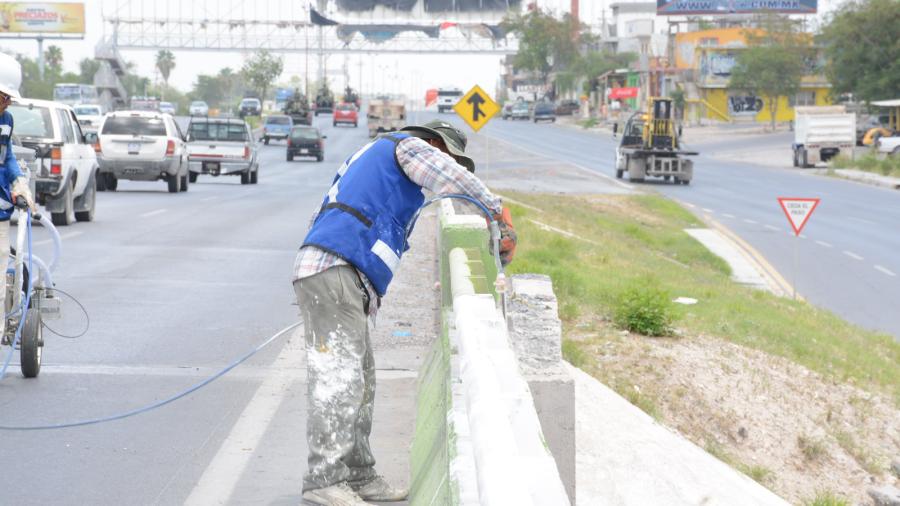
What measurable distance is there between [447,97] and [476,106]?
95.3 metres

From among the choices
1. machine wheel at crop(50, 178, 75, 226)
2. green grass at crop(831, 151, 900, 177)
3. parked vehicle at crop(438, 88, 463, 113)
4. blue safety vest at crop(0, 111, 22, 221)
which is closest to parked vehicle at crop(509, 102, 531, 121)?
parked vehicle at crop(438, 88, 463, 113)

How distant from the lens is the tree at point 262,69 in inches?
6137

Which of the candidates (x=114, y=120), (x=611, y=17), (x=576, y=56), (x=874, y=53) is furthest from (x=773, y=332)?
(x=611, y=17)

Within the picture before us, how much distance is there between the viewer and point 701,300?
17.2m

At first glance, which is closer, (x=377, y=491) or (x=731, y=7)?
(x=377, y=491)

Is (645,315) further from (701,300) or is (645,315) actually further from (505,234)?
(505,234)

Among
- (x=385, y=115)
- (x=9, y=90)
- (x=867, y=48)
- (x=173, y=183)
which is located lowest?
(x=385, y=115)

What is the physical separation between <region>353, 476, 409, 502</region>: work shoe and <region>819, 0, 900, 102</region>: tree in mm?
72106

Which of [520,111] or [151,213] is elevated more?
[151,213]

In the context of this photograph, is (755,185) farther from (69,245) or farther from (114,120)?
(69,245)

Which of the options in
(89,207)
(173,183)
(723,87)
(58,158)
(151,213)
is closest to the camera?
(58,158)

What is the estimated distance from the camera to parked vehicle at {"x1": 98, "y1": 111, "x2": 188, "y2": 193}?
32.9m

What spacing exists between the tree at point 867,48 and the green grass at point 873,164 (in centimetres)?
1522

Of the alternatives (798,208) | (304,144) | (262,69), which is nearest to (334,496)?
(798,208)
